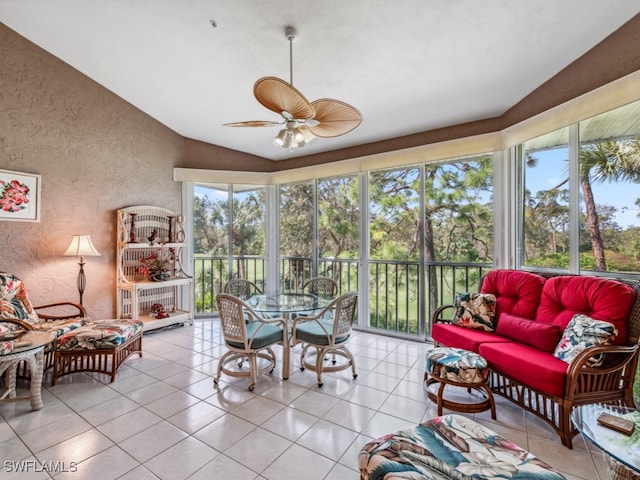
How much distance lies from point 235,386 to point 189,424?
0.60 m

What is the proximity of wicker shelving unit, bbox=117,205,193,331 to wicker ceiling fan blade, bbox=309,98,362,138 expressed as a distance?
308cm

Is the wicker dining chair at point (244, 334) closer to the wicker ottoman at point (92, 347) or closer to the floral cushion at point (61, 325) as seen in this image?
the wicker ottoman at point (92, 347)

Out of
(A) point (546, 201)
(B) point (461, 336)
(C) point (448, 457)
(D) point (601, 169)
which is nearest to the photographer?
(C) point (448, 457)

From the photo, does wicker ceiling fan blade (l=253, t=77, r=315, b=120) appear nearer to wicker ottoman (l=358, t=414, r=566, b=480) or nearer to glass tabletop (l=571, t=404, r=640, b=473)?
wicker ottoman (l=358, t=414, r=566, b=480)

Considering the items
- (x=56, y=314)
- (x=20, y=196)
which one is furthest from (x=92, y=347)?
(x=20, y=196)

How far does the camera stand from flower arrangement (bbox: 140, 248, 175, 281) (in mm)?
4262

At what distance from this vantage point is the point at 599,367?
6.76 feet

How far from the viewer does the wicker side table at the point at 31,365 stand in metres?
2.27

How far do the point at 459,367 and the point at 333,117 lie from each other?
2067 millimetres

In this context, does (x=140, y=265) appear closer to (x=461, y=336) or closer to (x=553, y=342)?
(x=461, y=336)

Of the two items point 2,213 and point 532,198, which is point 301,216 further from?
point 2,213

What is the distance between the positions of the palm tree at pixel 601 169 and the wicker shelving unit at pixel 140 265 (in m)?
4.76

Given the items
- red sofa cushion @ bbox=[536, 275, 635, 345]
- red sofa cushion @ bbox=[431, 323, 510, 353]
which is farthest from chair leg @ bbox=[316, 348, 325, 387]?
red sofa cushion @ bbox=[536, 275, 635, 345]

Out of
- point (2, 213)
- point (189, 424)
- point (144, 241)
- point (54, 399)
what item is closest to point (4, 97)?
point (2, 213)
